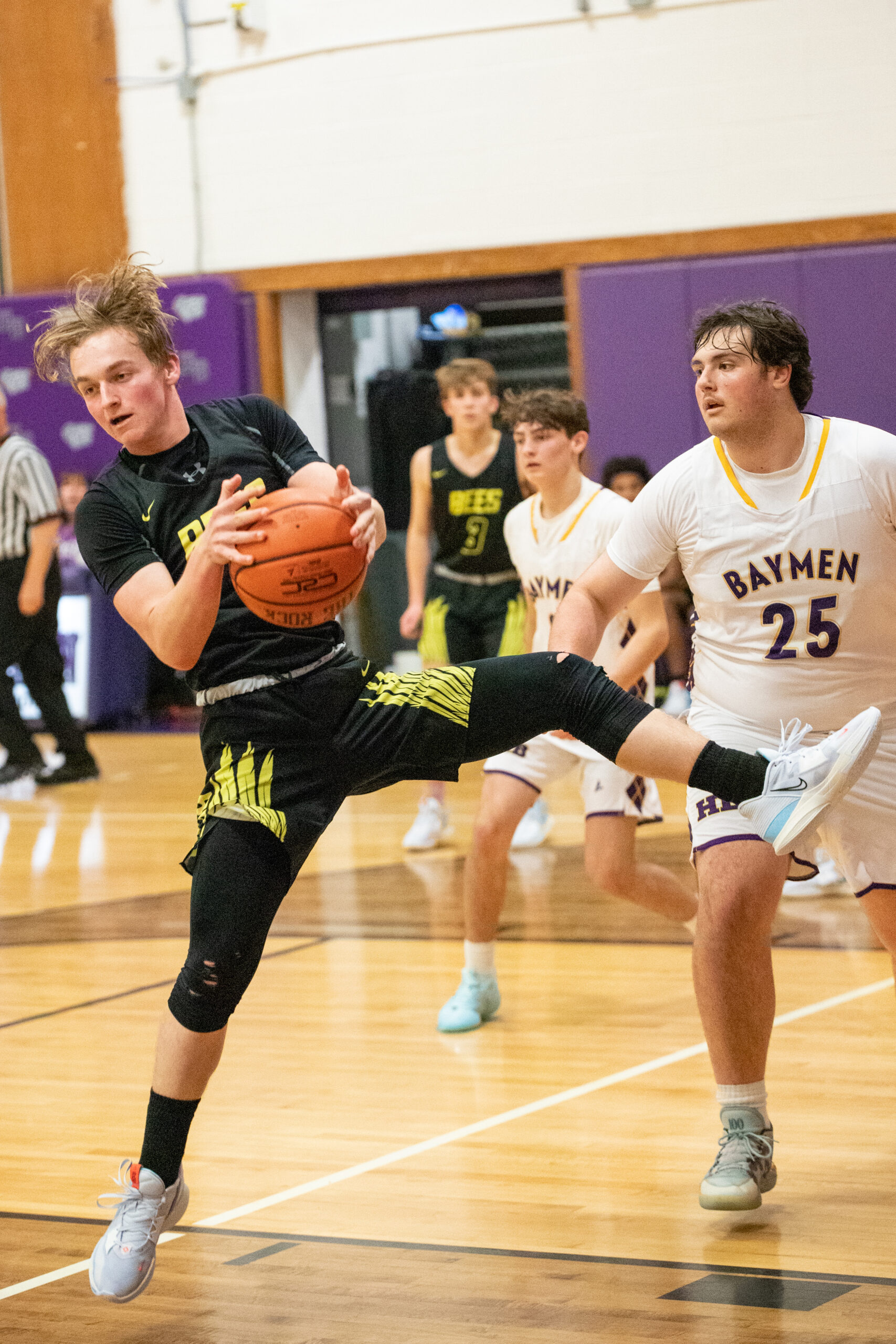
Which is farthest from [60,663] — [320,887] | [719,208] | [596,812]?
[596,812]

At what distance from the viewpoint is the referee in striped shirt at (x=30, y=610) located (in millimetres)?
8883

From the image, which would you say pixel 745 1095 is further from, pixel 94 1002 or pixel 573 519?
pixel 94 1002

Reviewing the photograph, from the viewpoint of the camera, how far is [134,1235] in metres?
2.89

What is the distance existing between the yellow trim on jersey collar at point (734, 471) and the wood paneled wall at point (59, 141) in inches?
343

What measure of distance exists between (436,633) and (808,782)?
4111 mm

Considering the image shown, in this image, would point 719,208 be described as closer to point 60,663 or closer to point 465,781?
point 465,781

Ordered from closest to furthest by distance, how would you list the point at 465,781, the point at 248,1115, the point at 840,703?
the point at 840,703, the point at 248,1115, the point at 465,781

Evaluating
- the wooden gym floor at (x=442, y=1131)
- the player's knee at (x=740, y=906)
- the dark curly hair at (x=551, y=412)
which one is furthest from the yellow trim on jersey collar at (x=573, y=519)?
the player's knee at (x=740, y=906)

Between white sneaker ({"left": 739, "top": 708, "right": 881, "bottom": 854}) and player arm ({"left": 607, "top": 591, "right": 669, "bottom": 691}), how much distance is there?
1124 mm

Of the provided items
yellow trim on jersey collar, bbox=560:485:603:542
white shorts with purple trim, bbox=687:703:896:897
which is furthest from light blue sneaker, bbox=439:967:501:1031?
white shorts with purple trim, bbox=687:703:896:897

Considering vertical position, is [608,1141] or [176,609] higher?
[176,609]

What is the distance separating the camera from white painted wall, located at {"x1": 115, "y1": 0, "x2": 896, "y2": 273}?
9.48 meters

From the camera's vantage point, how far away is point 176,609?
9.13 ft

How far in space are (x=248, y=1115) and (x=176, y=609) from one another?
5.74ft
